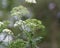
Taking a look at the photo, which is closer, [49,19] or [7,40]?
[7,40]

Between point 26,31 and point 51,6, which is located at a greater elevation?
point 51,6

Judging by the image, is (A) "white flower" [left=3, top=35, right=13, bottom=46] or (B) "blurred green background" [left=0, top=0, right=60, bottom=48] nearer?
(A) "white flower" [left=3, top=35, right=13, bottom=46]

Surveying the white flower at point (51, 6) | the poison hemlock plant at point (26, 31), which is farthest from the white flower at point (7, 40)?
the white flower at point (51, 6)

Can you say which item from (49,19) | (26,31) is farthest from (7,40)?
(49,19)

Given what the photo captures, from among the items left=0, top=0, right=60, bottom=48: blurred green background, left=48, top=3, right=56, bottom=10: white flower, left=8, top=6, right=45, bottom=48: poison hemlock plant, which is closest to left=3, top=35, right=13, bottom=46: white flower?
left=8, top=6, right=45, bottom=48: poison hemlock plant

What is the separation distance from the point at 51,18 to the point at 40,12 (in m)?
0.17

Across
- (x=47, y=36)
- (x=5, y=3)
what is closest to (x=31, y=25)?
(x=5, y=3)

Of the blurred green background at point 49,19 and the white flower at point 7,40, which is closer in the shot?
the white flower at point 7,40

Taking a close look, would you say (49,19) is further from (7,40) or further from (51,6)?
(7,40)

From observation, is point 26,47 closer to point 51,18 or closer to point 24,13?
point 24,13

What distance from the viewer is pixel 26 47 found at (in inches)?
39.9

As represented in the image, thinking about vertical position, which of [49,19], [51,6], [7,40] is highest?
[51,6]

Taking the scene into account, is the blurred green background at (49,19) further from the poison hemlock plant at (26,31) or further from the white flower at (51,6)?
the poison hemlock plant at (26,31)

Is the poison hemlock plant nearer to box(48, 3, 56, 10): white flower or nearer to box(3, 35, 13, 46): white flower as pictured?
box(3, 35, 13, 46): white flower
